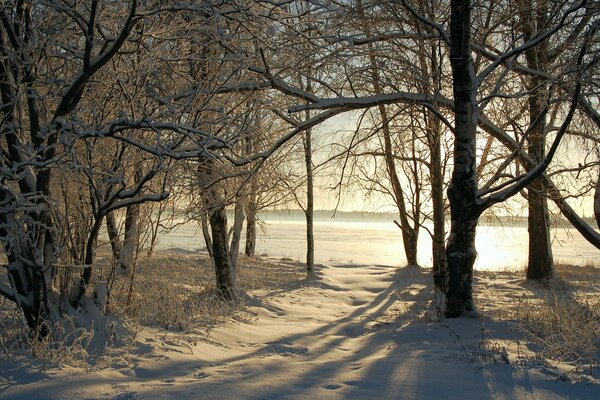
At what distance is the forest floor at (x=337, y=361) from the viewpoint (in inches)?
159

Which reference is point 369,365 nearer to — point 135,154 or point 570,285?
point 135,154

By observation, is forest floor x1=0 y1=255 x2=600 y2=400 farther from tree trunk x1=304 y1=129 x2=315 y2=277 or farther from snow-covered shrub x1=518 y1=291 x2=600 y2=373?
tree trunk x1=304 y1=129 x2=315 y2=277

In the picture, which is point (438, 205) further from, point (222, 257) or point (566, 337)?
point (566, 337)

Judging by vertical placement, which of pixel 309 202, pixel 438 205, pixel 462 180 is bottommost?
pixel 438 205

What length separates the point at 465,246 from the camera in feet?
23.7

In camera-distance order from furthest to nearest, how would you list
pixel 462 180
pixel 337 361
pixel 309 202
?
1. pixel 309 202
2. pixel 462 180
3. pixel 337 361

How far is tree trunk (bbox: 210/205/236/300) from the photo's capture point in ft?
32.9

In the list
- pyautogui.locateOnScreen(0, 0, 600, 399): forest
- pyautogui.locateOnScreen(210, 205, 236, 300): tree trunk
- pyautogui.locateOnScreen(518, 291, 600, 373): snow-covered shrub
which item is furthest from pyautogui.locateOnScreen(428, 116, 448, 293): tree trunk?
pyautogui.locateOnScreen(210, 205, 236, 300): tree trunk

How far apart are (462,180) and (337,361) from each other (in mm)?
3309

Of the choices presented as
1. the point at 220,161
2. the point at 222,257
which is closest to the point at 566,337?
the point at 220,161

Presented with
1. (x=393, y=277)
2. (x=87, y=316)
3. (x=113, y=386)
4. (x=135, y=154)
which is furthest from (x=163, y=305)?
(x=393, y=277)

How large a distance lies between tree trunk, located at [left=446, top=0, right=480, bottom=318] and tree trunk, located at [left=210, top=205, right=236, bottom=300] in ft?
14.9

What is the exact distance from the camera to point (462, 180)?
7.21 m

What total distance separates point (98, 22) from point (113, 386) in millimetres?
3381
